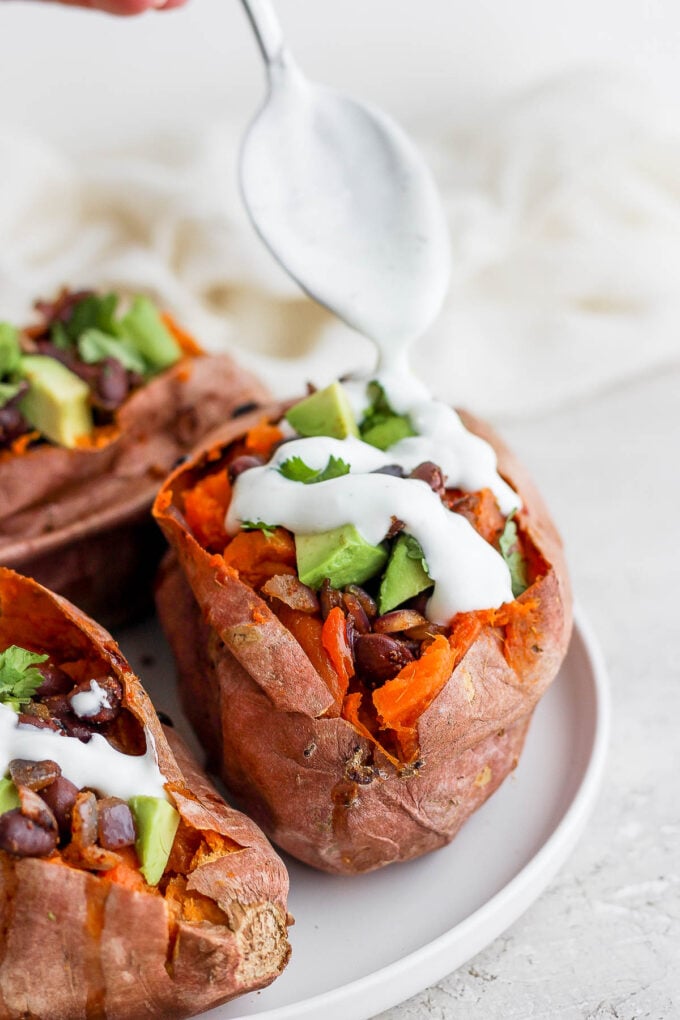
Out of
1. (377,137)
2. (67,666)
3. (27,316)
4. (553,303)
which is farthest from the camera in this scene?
(553,303)

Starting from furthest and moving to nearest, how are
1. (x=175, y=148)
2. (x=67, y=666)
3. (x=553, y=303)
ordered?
(x=175, y=148) < (x=553, y=303) < (x=67, y=666)

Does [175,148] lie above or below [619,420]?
above

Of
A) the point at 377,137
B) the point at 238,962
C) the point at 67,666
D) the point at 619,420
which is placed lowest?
the point at 619,420

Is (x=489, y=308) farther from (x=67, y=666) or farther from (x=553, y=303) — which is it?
(x=67, y=666)

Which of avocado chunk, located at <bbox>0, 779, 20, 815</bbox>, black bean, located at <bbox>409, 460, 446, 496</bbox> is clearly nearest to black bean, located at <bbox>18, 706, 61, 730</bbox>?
avocado chunk, located at <bbox>0, 779, 20, 815</bbox>

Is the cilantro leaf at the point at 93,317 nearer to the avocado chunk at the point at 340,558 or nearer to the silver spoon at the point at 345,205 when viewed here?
the silver spoon at the point at 345,205

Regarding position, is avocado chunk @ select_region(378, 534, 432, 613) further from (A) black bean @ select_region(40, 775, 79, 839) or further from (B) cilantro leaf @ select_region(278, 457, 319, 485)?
(A) black bean @ select_region(40, 775, 79, 839)

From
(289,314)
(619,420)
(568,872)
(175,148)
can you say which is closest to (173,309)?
(289,314)
